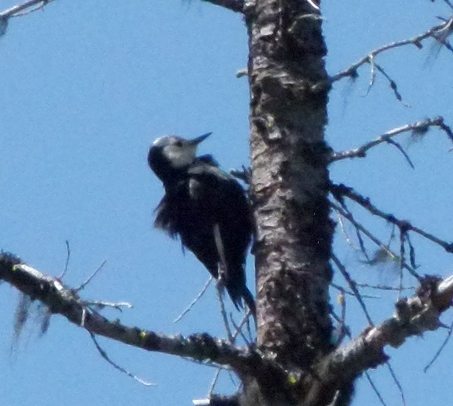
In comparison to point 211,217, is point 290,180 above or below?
below

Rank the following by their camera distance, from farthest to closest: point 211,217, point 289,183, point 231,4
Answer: point 211,217 < point 231,4 < point 289,183

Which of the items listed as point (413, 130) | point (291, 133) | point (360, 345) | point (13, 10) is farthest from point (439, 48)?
point (13, 10)

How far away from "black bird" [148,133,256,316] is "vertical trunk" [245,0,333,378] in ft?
2.94

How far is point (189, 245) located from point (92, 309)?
2789mm

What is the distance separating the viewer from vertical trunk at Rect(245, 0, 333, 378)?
5.47m

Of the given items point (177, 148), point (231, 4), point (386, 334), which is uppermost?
point (177, 148)

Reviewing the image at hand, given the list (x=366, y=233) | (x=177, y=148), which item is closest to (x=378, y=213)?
(x=366, y=233)

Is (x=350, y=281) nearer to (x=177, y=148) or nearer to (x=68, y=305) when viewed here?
(x=68, y=305)

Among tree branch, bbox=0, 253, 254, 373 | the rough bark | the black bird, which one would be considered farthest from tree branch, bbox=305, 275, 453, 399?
the black bird

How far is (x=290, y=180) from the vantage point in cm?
592

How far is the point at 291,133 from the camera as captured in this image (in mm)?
6078

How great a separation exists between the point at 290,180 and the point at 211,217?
1.52m

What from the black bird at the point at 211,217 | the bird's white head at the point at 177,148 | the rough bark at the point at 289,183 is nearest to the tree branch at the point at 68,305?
the rough bark at the point at 289,183

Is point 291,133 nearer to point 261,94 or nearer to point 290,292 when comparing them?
point 261,94
